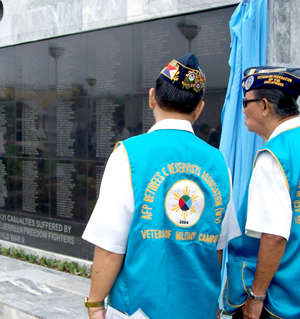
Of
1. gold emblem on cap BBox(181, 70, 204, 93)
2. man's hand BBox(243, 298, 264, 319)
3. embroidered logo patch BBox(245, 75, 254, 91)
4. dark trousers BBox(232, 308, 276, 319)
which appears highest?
embroidered logo patch BBox(245, 75, 254, 91)

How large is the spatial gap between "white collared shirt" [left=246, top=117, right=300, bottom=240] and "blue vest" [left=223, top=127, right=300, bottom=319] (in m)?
0.03

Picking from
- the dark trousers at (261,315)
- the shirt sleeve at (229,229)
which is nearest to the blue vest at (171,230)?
the shirt sleeve at (229,229)

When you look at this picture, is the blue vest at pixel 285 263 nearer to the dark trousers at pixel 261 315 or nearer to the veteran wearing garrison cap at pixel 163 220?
the dark trousers at pixel 261 315

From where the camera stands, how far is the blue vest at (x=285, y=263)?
1553 millimetres

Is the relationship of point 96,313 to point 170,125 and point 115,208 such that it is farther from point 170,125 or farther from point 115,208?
point 170,125

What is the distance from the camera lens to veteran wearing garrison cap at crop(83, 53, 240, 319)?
1.38m

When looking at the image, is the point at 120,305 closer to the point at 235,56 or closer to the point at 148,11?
the point at 235,56

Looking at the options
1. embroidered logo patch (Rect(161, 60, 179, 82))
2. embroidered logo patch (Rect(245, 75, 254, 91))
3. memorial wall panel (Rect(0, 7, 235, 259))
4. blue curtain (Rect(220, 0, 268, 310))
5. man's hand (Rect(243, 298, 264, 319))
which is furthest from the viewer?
memorial wall panel (Rect(0, 7, 235, 259))

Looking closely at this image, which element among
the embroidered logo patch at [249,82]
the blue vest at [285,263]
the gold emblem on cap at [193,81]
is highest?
the embroidered logo patch at [249,82]

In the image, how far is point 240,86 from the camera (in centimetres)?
313

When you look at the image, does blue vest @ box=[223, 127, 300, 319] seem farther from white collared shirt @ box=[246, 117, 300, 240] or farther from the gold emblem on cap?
the gold emblem on cap

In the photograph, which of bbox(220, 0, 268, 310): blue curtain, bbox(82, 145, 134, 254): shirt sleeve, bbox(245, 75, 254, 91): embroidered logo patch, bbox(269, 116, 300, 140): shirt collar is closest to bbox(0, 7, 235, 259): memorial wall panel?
bbox(220, 0, 268, 310): blue curtain

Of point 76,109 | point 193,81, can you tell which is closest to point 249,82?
point 193,81

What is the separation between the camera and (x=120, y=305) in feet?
4.67
